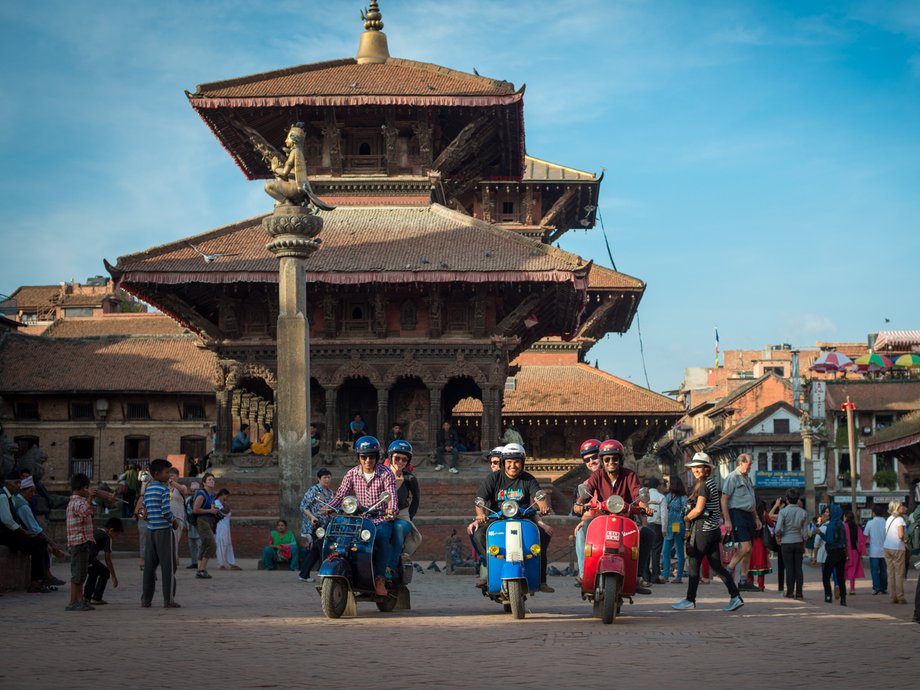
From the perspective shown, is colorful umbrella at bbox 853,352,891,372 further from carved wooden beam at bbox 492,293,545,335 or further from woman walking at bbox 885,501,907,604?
woman walking at bbox 885,501,907,604

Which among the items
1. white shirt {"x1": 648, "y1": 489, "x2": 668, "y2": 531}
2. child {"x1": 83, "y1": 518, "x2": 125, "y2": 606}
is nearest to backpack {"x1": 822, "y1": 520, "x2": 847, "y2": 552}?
white shirt {"x1": 648, "y1": 489, "x2": 668, "y2": 531}

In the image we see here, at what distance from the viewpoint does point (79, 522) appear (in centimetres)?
1480

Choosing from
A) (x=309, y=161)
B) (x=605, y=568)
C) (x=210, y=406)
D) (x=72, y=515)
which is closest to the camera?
(x=605, y=568)

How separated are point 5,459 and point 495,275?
13.0 m

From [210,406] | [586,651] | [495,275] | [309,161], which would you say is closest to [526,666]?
[586,651]

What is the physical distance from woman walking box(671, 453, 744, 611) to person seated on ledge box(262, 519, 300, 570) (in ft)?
35.4

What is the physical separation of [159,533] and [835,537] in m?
9.35

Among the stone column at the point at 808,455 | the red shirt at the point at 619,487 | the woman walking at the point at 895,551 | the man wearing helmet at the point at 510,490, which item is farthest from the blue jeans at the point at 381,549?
the stone column at the point at 808,455

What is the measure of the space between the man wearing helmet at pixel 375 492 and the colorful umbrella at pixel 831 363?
71598mm

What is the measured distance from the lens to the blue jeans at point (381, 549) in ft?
43.9

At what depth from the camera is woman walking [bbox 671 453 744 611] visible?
571 inches

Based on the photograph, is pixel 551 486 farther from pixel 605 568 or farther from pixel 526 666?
pixel 526 666

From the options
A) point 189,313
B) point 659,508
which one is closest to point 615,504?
point 659,508

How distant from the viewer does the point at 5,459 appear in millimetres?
31859
